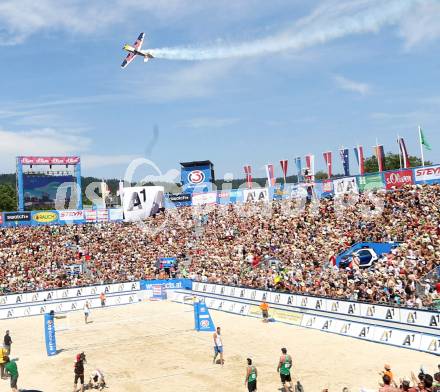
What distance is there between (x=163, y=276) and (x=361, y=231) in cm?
1813

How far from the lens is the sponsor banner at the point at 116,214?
61750 millimetres

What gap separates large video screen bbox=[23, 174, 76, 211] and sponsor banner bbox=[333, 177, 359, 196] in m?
33.0

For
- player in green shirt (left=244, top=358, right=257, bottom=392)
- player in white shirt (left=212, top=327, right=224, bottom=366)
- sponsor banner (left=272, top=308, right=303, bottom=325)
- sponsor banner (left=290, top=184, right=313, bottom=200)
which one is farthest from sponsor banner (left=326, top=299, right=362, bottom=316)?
sponsor banner (left=290, top=184, right=313, bottom=200)

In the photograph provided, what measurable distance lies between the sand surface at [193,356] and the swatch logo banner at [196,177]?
3596cm

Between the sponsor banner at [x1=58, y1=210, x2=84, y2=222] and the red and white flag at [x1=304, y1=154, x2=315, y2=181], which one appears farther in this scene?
the sponsor banner at [x1=58, y1=210, x2=84, y2=222]

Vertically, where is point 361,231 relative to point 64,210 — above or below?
below

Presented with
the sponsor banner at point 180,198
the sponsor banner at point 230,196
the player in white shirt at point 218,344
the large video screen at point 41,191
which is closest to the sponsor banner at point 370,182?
the sponsor banner at point 230,196

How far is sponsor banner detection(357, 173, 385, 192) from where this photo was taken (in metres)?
42.5

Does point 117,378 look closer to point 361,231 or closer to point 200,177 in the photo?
point 361,231

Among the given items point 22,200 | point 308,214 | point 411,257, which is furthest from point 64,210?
point 411,257

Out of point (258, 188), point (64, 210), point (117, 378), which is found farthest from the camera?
point (64, 210)

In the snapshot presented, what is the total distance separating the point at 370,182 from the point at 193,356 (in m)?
25.8

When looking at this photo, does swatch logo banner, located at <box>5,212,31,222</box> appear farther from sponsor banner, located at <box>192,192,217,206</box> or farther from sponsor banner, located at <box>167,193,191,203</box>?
sponsor banner, located at <box>192,192,217,206</box>

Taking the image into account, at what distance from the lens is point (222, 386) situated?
18734 mm
